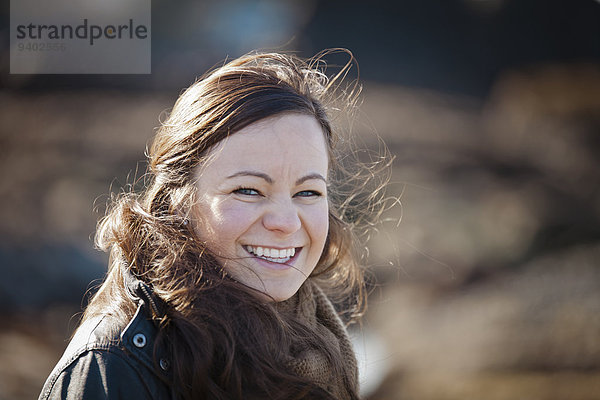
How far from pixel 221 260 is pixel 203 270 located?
0.05 metres

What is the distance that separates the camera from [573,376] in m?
3.50

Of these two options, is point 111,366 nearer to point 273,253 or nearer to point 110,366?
point 110,366

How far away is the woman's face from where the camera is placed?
1.32m

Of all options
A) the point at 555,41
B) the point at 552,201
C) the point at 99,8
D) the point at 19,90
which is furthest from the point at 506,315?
the point at 19,90

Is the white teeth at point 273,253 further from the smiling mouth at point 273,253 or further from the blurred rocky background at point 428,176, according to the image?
the blurred rocky background at point 428,176

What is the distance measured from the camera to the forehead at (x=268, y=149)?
1.33m

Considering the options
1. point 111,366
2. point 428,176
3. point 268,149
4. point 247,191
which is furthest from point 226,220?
point 428,176

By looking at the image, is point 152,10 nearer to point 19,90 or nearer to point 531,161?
point 19,90

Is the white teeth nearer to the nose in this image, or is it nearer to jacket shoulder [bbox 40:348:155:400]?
the nose

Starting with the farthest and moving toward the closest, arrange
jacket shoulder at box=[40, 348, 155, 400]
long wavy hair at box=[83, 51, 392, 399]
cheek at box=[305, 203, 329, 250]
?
cheek at box=[305, 203, 329, 250] < long wavy hair at box=[83, 51, 392, 399] < jacket shoulder at box=[40, 348, 155, 400]

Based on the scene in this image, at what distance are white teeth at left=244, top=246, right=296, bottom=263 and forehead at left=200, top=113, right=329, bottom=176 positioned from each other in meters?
0.20

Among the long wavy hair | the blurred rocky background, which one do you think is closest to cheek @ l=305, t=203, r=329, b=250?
the long wavy hair

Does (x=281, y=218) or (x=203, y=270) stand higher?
(x=281, y=218)

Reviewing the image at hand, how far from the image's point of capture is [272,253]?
138 cm
